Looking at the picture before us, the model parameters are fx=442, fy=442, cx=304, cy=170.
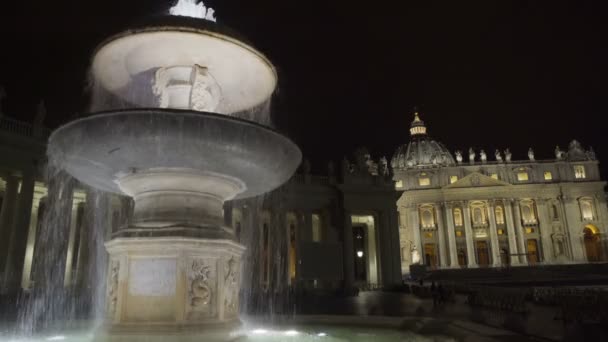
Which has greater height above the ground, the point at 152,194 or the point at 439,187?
the point at 439,187

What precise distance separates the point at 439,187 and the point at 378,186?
6918 cm

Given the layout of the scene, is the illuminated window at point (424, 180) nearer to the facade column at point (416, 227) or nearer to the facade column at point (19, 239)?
the facade column at point (416, 227)

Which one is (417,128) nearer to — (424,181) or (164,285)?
(424,181)

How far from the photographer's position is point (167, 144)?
7508mm

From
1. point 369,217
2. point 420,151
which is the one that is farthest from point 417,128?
point 369,217

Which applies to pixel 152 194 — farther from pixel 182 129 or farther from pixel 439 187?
pixel 439 187

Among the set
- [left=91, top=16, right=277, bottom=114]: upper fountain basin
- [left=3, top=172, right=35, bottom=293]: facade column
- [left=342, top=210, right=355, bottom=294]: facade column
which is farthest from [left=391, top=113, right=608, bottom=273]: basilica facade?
[left=91, top=16, right=277, bottom=114]: upper fountain basin

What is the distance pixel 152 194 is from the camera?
8664 millimetres

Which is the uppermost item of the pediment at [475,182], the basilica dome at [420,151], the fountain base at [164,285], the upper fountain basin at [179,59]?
the basilica dome at [420,151]

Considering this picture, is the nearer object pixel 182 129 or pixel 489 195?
pixel 182 129

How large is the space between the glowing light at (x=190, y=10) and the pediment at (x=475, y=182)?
97773mm

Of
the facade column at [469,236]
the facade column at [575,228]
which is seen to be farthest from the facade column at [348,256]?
the facade column at [575,228]

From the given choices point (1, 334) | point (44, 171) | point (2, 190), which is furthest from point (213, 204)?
point (2, 190)

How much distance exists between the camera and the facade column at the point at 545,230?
315ft
